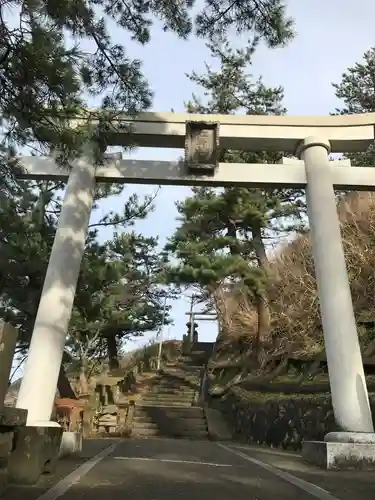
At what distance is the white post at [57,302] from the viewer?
22.0 feet

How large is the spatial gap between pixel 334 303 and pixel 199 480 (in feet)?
11.4

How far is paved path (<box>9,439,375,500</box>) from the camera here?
398cm

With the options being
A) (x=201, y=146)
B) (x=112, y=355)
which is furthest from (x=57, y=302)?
(x=112, y=355)

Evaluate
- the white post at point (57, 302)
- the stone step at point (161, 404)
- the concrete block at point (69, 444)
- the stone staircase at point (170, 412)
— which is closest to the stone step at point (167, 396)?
the stone staircase at point (170, 412)

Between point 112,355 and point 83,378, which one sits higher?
point 112,355

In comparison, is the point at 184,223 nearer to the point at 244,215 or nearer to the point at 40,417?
the point at 244,215

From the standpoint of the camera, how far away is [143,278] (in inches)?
604

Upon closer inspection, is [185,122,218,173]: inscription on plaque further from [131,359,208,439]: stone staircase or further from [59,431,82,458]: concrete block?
[131,359,208,439]: stone staircase

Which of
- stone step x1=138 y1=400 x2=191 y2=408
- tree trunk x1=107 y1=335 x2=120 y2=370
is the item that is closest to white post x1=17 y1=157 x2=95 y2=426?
stone step x1=138 y1=400 x2=191 y2=408

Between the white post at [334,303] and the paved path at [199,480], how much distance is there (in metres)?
1.06

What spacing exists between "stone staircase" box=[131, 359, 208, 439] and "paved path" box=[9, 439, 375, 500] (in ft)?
19.6

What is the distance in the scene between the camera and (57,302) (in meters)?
7.25

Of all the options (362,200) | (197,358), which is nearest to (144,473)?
(362,200)

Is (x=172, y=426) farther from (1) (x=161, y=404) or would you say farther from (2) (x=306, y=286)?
(2) (x=306, y=286)
